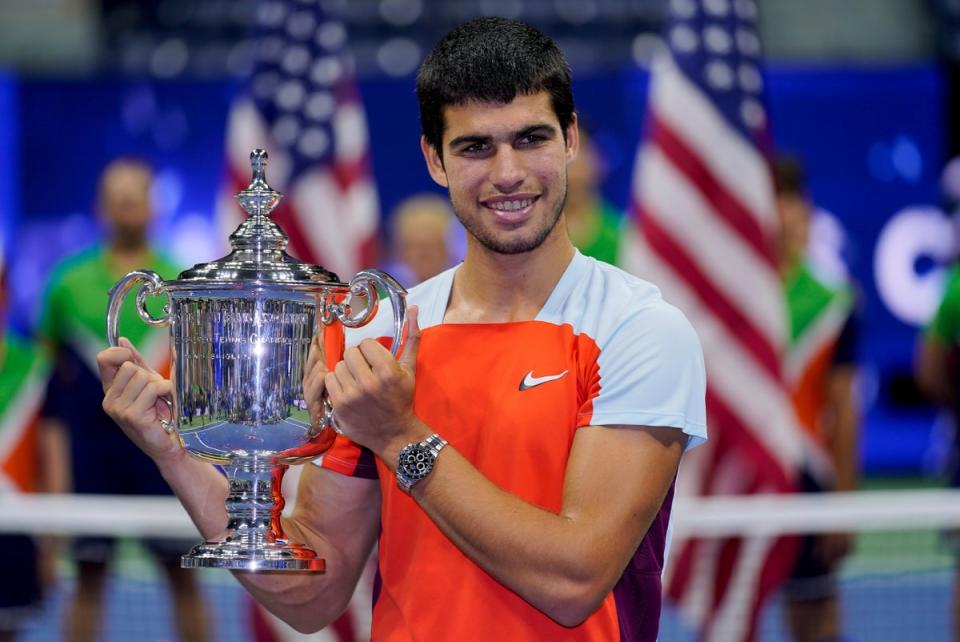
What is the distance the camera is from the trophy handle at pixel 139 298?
7.43ft

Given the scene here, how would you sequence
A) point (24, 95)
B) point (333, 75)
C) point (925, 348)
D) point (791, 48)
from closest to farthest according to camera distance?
point (333, 75)
point (925, 348)
point (24, 95)
point (791, 48)

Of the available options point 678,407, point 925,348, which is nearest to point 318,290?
point 678,407

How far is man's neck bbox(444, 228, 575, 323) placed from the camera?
92.7 inches

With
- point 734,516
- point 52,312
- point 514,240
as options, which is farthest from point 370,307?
point 52,312

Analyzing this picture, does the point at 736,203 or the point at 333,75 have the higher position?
the point at 333,75

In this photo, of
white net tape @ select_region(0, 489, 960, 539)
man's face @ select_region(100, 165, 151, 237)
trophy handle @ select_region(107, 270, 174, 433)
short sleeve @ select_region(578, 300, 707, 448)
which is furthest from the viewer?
man's face @ select_region(100, 165, 151, 237)

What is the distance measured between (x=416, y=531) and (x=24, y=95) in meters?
10.00

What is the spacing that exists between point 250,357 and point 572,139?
0.64 meters

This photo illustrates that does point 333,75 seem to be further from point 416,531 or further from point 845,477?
point 416,531

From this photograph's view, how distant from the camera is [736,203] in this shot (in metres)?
4.82

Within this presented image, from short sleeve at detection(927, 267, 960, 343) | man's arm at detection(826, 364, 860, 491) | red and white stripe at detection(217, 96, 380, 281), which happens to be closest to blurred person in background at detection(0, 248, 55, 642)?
red and white stripe at detection(217, 96, 380, 281)

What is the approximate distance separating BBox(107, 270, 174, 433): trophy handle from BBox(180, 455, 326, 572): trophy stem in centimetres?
15

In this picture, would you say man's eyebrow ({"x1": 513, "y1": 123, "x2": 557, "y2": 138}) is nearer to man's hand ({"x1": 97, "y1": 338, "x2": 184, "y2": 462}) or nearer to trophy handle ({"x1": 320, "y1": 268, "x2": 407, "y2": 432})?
trophy handle ({"x1": 320, "y1": 268, "x2": 407, "y2": 432})

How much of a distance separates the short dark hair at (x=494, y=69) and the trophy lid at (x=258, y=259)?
30 centimetres
